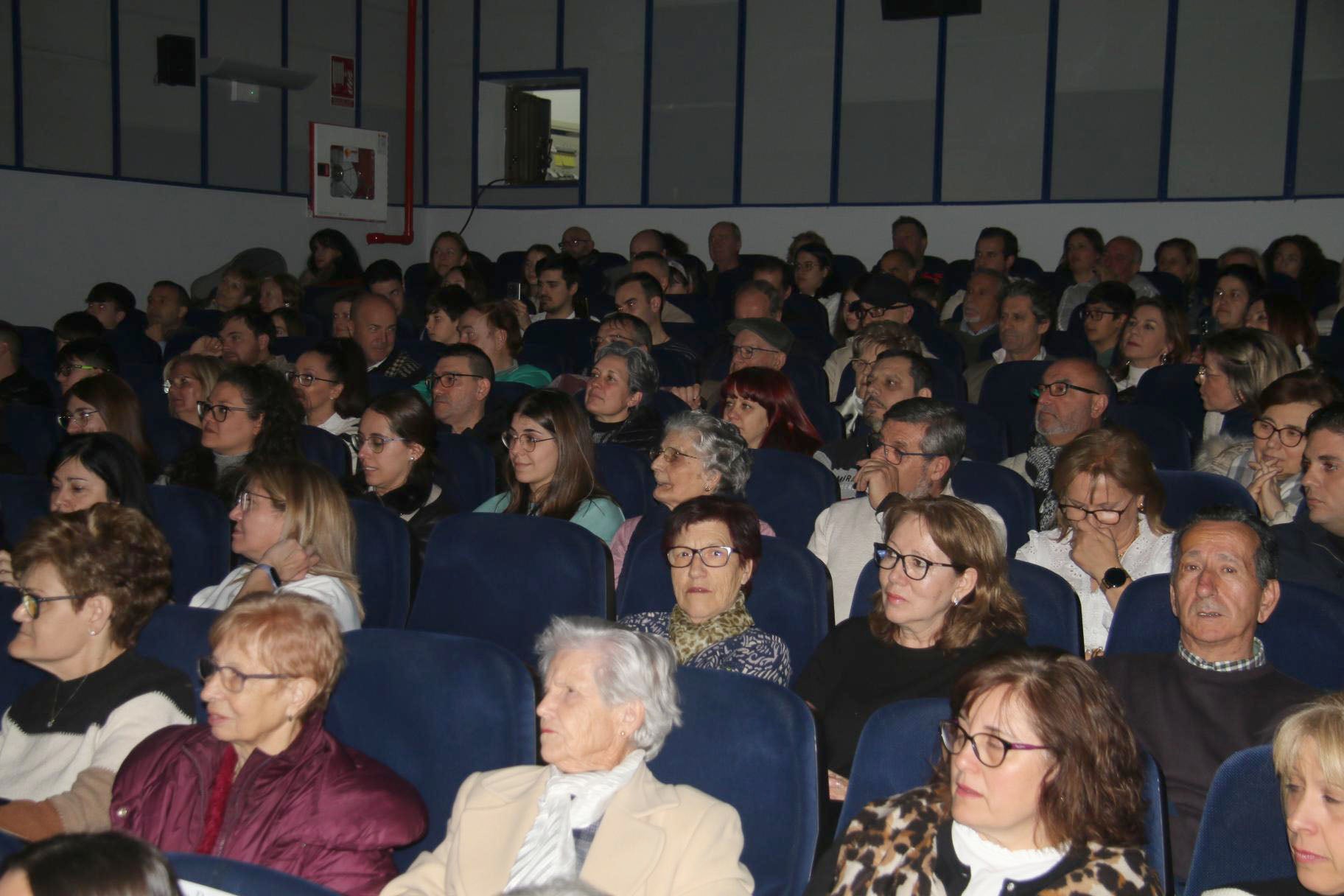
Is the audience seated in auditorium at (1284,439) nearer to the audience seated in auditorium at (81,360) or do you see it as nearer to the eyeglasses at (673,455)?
the eyeglasses at (673,455)

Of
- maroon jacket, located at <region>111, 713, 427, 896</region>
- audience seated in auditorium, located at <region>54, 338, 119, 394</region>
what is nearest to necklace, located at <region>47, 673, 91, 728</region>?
maroon jacket, located at <region>111, 713, 427, 896</region>

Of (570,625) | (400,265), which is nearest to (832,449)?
(570,625)

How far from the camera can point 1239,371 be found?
4.32 meters

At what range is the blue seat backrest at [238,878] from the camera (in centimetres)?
149

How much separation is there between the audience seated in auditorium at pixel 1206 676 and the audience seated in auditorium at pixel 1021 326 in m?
3.28

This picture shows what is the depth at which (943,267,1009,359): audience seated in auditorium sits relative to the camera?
6652 mm

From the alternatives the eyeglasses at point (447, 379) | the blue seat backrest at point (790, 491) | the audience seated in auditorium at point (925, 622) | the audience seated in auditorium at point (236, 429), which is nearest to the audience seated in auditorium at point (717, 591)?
the audience seated in auditorium at point (925, 622)

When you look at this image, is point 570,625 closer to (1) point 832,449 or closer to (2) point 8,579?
(2) point 8,579

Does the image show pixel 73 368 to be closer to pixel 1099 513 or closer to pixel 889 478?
pixel 889 478

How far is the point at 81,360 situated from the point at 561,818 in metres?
4.33

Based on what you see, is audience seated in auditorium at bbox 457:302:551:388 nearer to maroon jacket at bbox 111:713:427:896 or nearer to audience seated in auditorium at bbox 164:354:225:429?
audience seated in auditorium at bbox 164:354:225:429

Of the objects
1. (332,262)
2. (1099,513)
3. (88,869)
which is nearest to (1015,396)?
(1099,513)

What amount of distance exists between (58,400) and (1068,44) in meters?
7.40

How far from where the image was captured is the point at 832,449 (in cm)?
436
